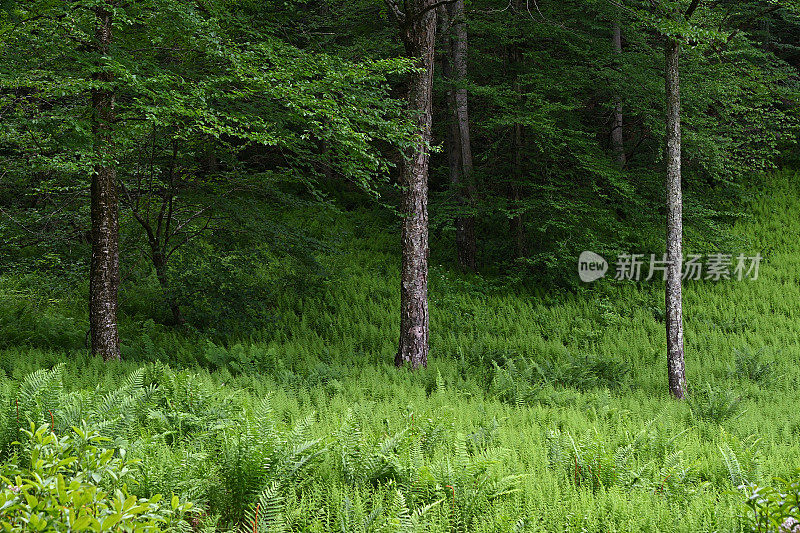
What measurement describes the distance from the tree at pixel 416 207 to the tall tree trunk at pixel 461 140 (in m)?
4.21

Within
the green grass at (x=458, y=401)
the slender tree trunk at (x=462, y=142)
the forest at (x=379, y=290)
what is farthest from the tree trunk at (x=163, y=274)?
the slender tree trunk at (x=462, y=142)

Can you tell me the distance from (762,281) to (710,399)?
374 inches

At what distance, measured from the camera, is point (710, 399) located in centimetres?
809

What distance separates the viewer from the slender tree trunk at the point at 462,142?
14.3 meters

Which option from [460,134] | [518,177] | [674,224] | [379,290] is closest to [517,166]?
[518,177]

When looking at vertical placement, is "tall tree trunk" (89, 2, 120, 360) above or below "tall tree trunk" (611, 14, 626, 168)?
below

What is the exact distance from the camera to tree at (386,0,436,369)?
9234mm

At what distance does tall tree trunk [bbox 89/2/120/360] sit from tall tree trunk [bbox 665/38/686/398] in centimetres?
845

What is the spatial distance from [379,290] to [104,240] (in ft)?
23.5

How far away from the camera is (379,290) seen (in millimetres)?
14031

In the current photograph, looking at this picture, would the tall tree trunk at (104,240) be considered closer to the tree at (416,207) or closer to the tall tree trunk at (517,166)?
the tree at (416,207)

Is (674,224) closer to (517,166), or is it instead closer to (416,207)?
(416,207)

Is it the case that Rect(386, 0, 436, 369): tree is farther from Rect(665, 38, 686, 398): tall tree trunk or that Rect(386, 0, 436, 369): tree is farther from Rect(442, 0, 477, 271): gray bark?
Rect(442, 0, 477, 271): gray bark

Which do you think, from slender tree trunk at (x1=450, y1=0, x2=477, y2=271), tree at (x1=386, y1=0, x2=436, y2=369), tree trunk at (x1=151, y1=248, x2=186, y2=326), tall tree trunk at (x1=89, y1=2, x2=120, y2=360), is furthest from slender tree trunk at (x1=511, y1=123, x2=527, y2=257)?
tall tree trunk at (x1=89, y1=2, x2=120, y2=360)
